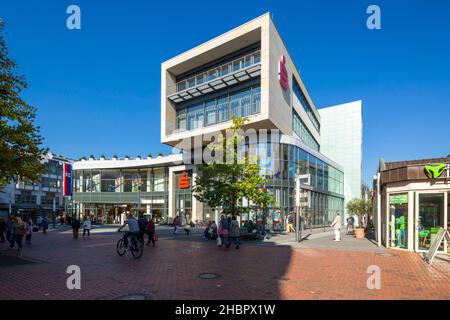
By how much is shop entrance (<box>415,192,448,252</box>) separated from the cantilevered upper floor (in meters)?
15.3

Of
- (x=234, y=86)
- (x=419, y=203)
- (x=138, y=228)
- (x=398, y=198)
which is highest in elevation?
(x=234, y=86)

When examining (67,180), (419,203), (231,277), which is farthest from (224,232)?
(67,180)

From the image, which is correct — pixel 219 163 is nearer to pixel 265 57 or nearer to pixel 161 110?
pixel 265 57

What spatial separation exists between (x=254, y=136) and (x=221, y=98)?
646cm

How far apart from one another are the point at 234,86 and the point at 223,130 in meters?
4.83

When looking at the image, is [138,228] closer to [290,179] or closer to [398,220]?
[398,220]

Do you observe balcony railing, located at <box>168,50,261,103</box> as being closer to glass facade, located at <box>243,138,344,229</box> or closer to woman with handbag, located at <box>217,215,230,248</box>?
glass facade, located at <box>243,138,344,229</box>

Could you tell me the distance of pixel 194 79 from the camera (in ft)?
121

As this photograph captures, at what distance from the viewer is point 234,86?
1287 inches

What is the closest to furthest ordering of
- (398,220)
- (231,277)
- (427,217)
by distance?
(231,277) < (427,217) < (398,220)

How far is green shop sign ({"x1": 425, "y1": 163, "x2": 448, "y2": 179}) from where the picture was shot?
1346cm

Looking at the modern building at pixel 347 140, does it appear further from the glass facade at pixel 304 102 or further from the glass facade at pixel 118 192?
the glass facade at pixel 118 192

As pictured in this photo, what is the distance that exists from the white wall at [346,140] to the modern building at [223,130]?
15.8 ft

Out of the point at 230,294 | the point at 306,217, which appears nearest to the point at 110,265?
the point at 230,294
